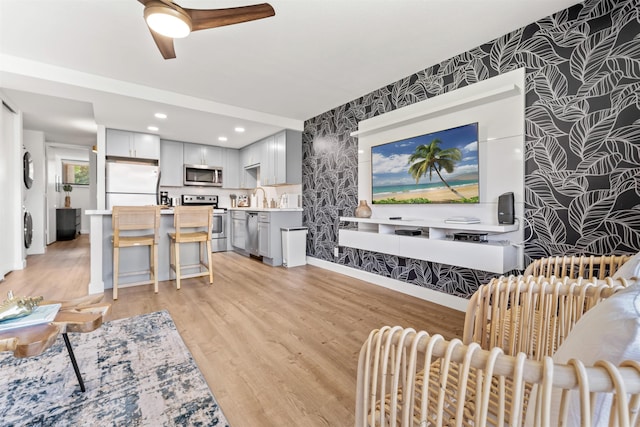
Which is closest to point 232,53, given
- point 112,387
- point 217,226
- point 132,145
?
point 112,387

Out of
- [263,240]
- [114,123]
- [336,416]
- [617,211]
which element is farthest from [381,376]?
[114,123]

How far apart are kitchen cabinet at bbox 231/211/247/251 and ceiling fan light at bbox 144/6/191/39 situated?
13.2 feet

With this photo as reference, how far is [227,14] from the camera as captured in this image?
6.03ft

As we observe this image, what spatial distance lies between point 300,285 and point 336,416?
2.28m

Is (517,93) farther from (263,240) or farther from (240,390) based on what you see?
(263,240)

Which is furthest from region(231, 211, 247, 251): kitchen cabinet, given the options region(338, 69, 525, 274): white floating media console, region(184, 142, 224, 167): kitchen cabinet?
region(338, 69, 525, 274): white floating media console

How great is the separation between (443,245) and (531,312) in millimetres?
1582


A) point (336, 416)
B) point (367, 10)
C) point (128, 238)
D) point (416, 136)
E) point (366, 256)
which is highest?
point (367, 10)

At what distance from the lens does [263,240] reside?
501 centimetres

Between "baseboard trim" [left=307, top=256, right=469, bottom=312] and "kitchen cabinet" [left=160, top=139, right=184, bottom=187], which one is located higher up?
"kitchen cabinet" [left=160, top=139, right=184, bottom=187]

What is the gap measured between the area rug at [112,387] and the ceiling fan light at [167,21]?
2159mm

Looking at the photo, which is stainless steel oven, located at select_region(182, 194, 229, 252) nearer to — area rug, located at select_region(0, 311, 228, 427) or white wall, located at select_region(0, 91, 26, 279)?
white wall, located at select_region(0, 91, 26, 279)

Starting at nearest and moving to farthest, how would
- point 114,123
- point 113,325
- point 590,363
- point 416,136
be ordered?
point 590,363 → point 113,325 → point 416,136 → point 114,123

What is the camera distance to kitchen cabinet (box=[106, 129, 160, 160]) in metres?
5.06
